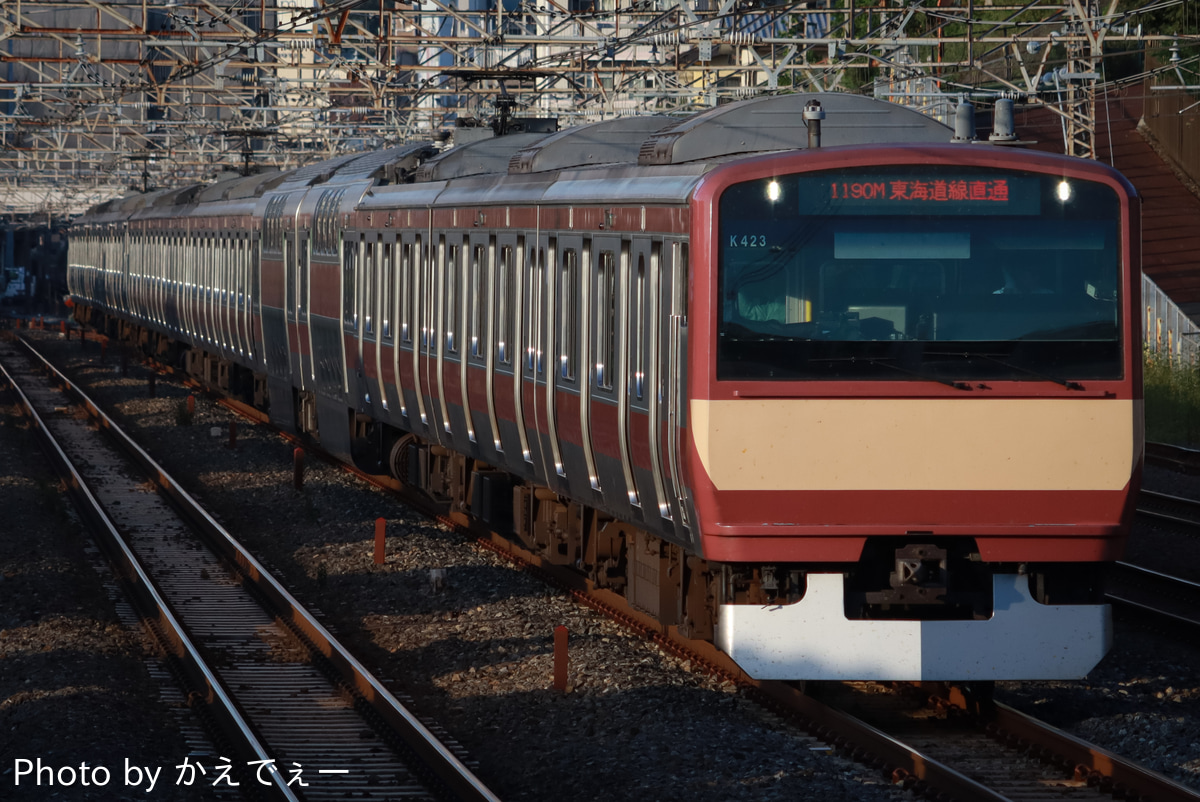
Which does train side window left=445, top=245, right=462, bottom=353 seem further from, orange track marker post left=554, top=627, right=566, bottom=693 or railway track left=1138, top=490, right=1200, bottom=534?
railway track left=1138, top=490, right=1200, bottom=534

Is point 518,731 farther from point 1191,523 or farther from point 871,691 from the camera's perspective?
point 1191,523

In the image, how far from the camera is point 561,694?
1004 centimetres

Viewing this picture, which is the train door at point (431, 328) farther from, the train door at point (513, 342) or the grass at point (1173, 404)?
the grass at point (1173, 404)

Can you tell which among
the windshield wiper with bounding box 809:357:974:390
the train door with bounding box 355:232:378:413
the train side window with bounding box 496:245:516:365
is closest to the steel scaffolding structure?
the train door with bounding box 355:232:378:413

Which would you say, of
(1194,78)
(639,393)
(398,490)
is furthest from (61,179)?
(639,393)

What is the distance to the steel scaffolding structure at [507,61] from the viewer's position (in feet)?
68.4

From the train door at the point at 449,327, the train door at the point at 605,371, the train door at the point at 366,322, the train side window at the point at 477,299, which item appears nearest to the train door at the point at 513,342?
the train side window at the point at 477,299

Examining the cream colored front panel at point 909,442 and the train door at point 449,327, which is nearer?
the cream colored front panel at point 909,442

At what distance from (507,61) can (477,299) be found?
21863 millimetres

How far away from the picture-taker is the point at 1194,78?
139 feet

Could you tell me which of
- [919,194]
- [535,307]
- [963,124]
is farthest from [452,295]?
[919,194]

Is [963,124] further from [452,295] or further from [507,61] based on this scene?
[507,61]

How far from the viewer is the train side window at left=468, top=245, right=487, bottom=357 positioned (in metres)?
12.6

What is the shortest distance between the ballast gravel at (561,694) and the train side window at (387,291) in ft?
5.97
